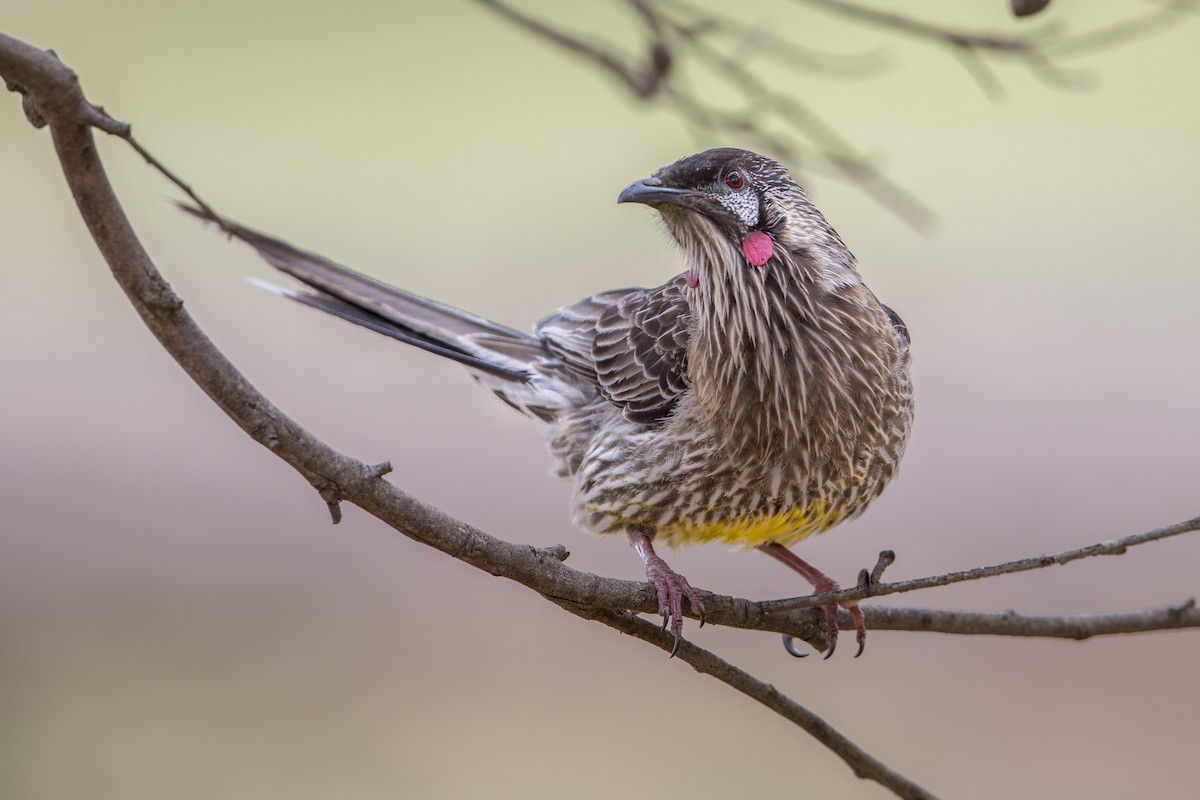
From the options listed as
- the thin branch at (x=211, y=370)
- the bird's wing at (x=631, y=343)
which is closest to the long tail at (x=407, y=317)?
the bird's wing at (x=631, y=343)

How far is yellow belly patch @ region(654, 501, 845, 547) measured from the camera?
13.7ft

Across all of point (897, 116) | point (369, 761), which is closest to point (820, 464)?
point (369, 761)

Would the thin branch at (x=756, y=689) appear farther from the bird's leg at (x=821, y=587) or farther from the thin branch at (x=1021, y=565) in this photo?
the bird's leg at (x=821, y=587)

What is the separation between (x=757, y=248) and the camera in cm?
396

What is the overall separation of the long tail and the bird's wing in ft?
0.54

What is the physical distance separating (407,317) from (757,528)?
1439mm

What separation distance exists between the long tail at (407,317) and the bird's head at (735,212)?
38.3 inches

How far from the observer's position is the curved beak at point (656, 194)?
379 cm

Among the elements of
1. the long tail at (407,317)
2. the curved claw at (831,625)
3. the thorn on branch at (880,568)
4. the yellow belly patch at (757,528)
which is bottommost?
the curved claw at (831,625)

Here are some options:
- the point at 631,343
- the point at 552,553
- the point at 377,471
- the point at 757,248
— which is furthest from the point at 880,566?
the point at 631,343

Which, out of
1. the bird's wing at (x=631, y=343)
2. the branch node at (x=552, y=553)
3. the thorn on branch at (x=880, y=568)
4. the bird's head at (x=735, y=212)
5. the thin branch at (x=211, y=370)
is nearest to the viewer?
the thin branch at (x=211, y=370)

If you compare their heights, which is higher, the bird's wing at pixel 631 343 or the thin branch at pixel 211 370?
the bird's wing at pixel 631 343

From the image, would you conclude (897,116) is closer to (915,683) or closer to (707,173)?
(915,683)

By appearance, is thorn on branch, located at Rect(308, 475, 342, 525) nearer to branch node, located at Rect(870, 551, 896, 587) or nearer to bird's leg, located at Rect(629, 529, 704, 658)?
bird's leg, located at Rect(629, 529, 704, 658)
